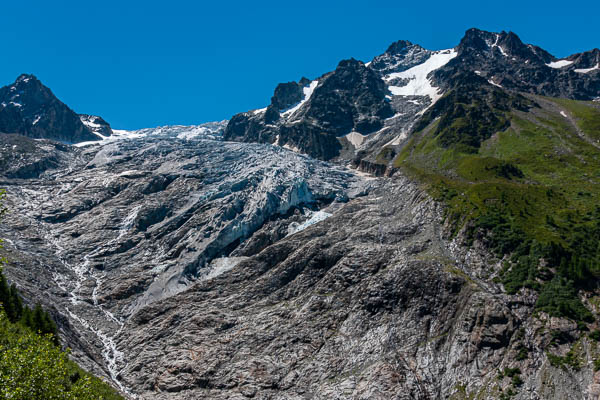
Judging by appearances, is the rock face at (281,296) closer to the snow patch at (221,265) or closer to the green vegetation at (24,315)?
the snow patch at (221,265)

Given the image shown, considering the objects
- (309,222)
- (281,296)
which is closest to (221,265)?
(281,296)

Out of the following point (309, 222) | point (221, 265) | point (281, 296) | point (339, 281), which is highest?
point (309, 222)

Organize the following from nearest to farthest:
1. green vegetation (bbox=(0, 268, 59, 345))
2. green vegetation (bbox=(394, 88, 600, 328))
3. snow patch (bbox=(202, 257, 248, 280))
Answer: green vegetation (bbox=(0, 268, 59, 345)), green vegetation (bbox=(394, 88, 600, 328)), snow patch (bbox=(202, 257, 248, 280))

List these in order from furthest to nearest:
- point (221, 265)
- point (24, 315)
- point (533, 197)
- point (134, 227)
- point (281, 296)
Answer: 1. point (134, 227)
2. point (221, 265)
3. point (533, 197)
4. point (281, 296)
5. point (24, 315)

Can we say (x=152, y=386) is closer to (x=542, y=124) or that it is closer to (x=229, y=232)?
(x=229, y=232)

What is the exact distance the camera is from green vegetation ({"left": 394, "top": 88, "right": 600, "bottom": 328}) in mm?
78125

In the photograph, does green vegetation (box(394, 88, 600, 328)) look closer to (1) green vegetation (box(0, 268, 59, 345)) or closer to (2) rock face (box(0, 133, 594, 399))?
(2) rock face (box(0, 133, 594, 399))

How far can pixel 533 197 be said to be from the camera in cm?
11381

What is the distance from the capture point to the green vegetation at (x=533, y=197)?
256ft

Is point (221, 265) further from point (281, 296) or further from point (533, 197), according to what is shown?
point (533, 197)

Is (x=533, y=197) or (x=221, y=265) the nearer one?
(x=533, y=197)

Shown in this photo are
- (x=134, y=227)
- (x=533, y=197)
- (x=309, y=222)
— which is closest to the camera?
(x=533, y=197)

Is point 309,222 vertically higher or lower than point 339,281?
higher

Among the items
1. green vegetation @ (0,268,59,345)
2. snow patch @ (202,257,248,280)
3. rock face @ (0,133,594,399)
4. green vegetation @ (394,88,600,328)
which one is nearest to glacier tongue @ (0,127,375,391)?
snow patch @ (202,257,248,280)
